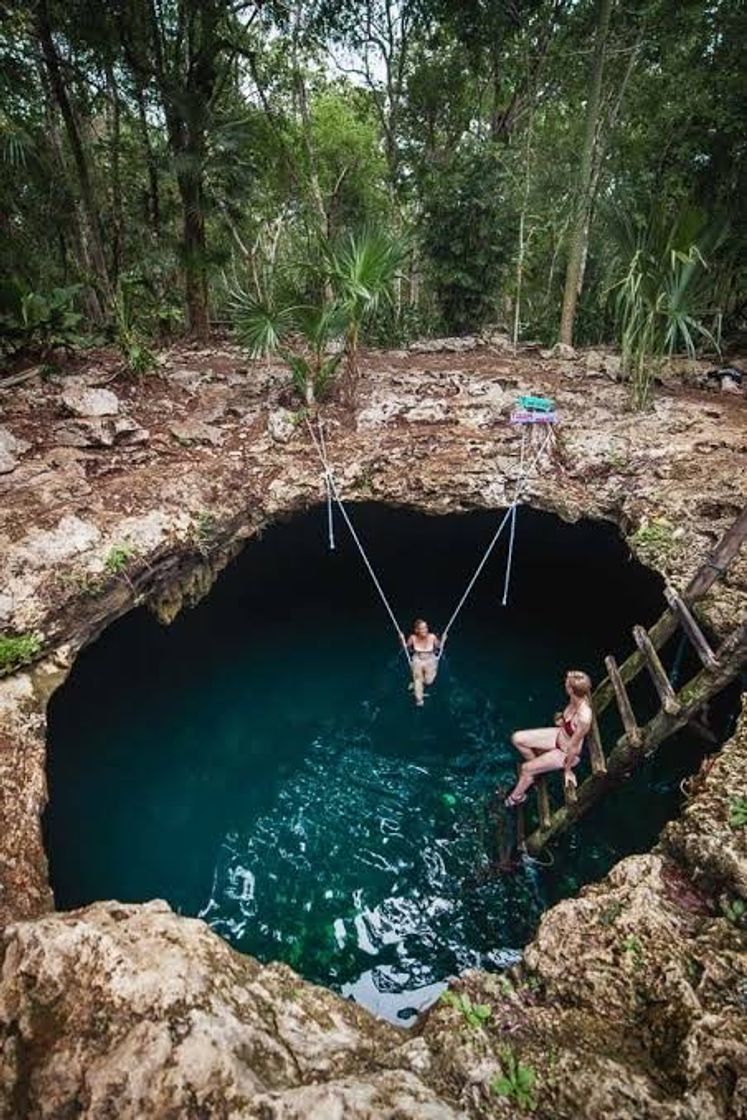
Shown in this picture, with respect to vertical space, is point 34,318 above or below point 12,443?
above

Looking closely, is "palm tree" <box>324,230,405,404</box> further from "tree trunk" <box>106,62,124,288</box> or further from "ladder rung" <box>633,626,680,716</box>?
"tree trunk" <box>106,62,124,288</box>

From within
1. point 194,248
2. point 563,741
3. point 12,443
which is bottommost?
point 563,741

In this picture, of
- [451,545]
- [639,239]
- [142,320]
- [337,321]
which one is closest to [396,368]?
[337,321]

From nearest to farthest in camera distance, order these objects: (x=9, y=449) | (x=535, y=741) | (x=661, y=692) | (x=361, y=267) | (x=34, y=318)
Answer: (x=661, y=692), (x=535, y=741), (x=9, y=449), (x=361, y=267), (x=34, y=318)

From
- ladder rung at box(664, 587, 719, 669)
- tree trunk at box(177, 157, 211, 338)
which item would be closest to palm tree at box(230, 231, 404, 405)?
tree trunk at box(177, 157, 211, 338)

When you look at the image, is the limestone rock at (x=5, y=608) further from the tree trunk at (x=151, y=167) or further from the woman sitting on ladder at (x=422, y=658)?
the tree trunk at (x=151, y=167)

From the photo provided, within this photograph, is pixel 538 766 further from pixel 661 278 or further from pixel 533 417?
pixel 661 278

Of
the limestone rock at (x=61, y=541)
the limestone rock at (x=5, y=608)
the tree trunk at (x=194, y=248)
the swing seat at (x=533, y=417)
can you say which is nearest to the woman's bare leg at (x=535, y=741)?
the swing seat at (x=533, y=417)

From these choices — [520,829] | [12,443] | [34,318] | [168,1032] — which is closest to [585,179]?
[34,318]
